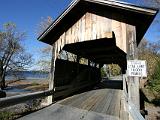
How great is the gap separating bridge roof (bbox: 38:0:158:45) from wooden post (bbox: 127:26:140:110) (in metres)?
0.64

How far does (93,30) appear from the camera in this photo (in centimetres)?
1021

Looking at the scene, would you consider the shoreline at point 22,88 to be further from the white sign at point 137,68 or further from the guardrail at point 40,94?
the white sign at point 137,68

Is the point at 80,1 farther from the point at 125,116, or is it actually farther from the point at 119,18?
the point at 125,116

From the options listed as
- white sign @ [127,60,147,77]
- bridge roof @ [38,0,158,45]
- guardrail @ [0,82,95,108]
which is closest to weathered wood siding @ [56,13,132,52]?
bridge roof @ [38,0,158,45]

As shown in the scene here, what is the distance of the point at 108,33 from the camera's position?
9.64 metres

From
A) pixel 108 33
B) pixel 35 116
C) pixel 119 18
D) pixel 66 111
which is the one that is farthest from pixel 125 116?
pixel 119 18

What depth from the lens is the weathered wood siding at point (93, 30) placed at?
9.28 m

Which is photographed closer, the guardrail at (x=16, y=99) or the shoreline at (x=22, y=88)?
the guardrail at (x=16, y=99)

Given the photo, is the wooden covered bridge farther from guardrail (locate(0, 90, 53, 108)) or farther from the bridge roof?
guardrail (locate(0, 90, 53, 108))

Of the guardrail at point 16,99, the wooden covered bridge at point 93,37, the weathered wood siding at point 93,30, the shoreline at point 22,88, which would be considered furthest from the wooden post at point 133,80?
the shoreline at point 22,88

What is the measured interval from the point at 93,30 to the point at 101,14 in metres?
0.90

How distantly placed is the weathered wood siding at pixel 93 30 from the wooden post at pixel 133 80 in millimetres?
264

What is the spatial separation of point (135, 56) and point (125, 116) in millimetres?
2531

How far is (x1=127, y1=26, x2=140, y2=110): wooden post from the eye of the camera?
8008mm
